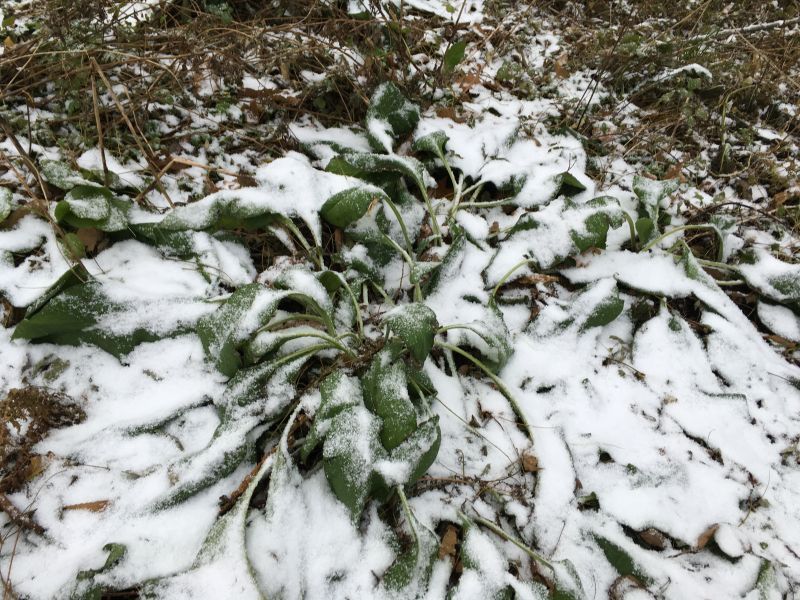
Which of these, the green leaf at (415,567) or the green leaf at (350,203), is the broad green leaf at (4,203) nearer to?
the green leaf at (350,203)

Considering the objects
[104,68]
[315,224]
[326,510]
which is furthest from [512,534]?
[104,68]

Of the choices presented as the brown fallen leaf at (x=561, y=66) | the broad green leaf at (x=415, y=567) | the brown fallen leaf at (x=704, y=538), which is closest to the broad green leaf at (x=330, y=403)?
the broad green leaf at (x=415, y=567)

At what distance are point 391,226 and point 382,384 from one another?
0.69 m

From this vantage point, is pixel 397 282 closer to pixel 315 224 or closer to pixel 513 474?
pixel 315 224

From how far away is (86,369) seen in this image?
131 cm

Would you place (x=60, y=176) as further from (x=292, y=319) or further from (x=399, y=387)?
(x=399, y=387)

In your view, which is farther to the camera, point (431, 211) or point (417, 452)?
point (431, 211)

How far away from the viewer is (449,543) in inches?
45.3

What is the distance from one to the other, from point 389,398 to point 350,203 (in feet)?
2.18

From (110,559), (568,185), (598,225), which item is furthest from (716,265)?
(110,559)

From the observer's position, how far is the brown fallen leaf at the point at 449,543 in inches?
44.8

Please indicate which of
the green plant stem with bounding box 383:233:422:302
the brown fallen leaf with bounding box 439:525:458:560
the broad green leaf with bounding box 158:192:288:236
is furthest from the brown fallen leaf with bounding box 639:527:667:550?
the broad green leaf with bounding box 158:192:288:236

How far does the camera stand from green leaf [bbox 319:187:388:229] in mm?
1568

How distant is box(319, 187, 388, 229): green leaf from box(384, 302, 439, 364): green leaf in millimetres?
425
